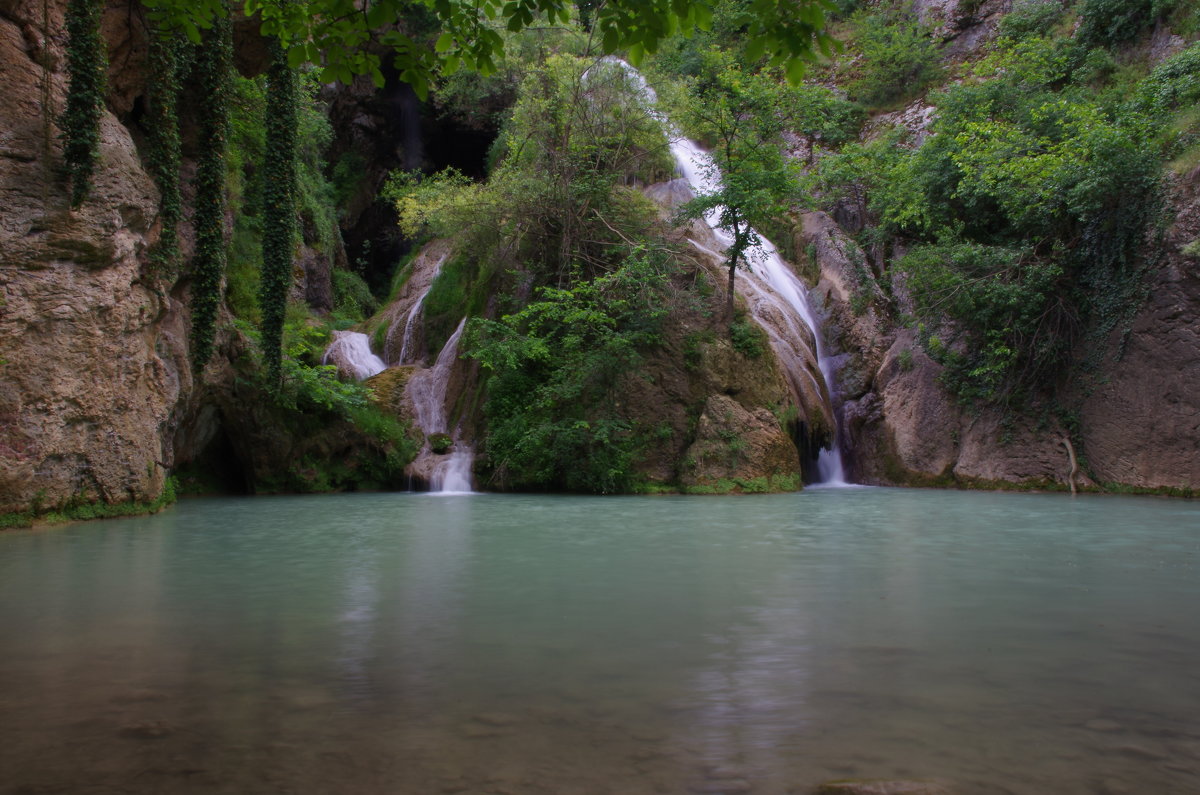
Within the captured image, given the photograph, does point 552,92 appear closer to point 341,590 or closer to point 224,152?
point 224,152

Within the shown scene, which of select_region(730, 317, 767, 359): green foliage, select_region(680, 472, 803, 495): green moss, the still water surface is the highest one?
select_region(730, 317, 767, 359): green foliage

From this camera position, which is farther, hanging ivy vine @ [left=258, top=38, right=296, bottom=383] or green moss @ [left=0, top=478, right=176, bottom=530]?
hanging ivy vine @ [left=258, top=38, right=296, bottom=383]

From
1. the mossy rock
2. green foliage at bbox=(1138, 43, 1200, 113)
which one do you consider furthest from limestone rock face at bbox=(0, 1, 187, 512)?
green foliage at bbox=(1138, 43, 1200, 113)

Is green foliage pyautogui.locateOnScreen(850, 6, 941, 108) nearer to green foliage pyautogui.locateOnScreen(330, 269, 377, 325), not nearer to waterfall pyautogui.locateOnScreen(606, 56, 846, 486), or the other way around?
waterfall pyautogui.locateOnScreen(606, 56, 846, 486)

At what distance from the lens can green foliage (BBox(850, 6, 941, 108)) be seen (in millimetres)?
28172

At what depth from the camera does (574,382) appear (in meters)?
17.9

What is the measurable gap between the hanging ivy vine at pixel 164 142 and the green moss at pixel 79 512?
3.79 m

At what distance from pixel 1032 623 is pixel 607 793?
11.9ft

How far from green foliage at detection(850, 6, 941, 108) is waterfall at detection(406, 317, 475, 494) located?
18.7 metres

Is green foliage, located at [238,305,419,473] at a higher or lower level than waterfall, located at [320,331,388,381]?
lower

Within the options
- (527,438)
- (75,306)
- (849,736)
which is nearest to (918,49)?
(527,438)

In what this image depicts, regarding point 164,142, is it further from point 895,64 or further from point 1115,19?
point 895,64

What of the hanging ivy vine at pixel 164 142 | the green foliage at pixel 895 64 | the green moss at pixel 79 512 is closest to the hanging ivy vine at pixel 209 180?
the hanging ivy vine at pixel 164 142

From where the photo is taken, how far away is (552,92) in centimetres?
2073
